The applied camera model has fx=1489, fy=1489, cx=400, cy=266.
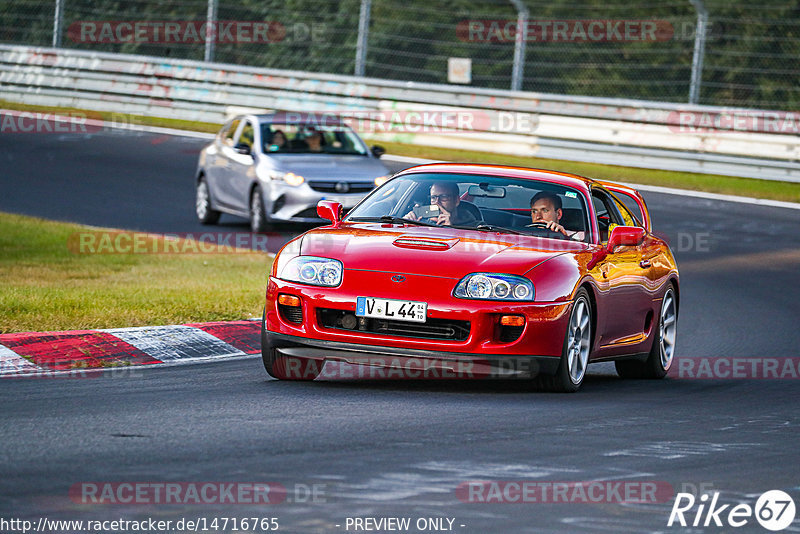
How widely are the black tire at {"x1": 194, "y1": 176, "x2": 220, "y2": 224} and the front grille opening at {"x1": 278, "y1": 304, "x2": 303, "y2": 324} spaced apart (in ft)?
35.0

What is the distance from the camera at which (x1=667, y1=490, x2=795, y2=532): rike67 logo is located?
18.1 feet

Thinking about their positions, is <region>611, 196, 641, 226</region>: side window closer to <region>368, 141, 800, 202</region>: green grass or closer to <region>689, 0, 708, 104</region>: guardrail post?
<region>368, 141, 800, 202</region>: green grass

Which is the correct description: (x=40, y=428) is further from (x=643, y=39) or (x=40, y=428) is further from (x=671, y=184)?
(x=643, y=39)

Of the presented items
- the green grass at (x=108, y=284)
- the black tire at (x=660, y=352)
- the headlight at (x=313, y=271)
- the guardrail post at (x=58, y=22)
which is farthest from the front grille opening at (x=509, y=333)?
the guardrail post at (x=58, y=22)

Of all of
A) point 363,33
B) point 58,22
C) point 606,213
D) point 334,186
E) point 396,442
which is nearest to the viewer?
point 396,442

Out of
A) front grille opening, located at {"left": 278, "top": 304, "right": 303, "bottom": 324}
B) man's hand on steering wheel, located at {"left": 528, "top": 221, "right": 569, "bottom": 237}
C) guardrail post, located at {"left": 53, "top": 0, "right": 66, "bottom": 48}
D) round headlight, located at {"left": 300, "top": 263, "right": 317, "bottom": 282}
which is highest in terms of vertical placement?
guardrail post, located at {"left": 53, "top": 0, "right": 66, "bottom": 48}

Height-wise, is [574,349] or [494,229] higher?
[494,229]

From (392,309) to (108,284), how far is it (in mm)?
5663

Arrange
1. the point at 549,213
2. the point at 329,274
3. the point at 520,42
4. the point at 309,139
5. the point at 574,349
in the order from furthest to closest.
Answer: the point at 520,42 < the point at 309,139 < the point at 549,213 < the point at 574,349 < the point at 329,274

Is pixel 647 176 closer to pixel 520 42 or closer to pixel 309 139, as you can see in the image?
pixel 520 42

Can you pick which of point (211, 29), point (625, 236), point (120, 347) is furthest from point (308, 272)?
point (211, 29)

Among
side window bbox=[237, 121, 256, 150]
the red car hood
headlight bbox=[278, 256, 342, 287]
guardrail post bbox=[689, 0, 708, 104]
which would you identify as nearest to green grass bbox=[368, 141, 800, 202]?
guardrail post bbox=[689, 0, 708, 104]

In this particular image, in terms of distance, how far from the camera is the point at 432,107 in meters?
26.3

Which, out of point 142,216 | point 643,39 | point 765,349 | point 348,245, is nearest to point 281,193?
point 142,216
